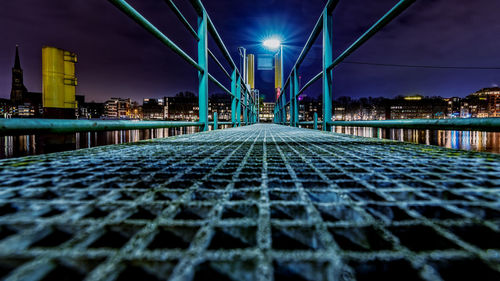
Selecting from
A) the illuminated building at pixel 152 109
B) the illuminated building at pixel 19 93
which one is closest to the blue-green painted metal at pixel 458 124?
the illuminated building at pixel 19 93

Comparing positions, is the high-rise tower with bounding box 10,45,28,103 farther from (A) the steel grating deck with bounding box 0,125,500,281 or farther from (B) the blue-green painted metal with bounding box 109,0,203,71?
(A) the steel grating deck with bounding box 0,125,500,281

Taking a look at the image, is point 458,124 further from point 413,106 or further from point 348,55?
point 413,106

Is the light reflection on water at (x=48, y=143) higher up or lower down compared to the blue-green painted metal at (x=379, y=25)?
lower down

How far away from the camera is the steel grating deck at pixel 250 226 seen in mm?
270

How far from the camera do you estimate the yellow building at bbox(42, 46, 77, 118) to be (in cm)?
444

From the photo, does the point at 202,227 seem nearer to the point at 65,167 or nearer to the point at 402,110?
the point at 65,167

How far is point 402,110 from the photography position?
77938mm

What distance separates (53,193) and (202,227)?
1.35 feet

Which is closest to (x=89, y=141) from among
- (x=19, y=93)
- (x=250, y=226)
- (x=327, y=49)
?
(x=327, y=49)

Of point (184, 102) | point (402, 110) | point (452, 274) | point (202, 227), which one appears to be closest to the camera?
point (452, 274)

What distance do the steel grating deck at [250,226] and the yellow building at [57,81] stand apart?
521 centimetres

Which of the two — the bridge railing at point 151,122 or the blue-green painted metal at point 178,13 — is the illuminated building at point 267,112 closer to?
the bridge railing at point 151,122

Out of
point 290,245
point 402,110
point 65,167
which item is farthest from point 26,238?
point 402,110

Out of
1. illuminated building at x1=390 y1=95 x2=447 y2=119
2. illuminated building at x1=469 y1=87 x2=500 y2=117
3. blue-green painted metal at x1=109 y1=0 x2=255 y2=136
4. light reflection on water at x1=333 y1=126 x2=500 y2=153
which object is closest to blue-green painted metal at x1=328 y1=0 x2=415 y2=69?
blue-green painted metal at x1=109 y1=0 x2=255 y2=136
